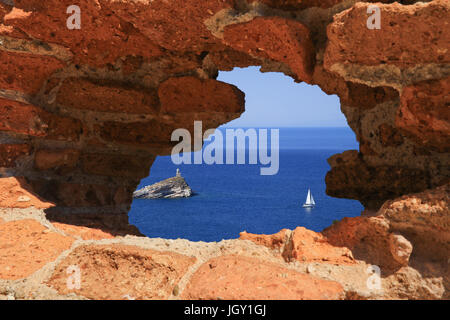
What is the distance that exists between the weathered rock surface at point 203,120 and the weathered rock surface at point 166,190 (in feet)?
68.9

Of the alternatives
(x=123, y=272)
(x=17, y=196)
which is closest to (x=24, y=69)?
(x=17, y=196)

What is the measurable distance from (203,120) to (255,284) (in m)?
0.80

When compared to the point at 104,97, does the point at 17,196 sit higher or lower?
lower

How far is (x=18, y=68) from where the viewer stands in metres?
1.23

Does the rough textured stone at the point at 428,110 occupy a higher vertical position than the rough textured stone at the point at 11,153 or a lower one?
higher

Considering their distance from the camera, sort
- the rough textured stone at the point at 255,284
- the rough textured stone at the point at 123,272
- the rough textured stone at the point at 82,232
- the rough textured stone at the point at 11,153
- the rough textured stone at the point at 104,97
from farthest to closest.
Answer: the rough textured stone at the point at 104,97 → the rough textured stone at the point at 11,153 → the rough textured stone at the point at 82,232 → the rough textured stone at the point at 123,272 → the rough textured stone at the point at 255,284

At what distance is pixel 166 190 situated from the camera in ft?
82.0

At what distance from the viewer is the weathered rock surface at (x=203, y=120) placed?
0.87 metres

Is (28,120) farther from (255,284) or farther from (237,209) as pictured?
(237,209)

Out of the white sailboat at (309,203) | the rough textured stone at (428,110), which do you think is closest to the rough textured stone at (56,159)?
the rough textured stone at (428,110)

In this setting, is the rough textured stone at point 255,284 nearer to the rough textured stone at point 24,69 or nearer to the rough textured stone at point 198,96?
the rough textured stone at point 198,96
